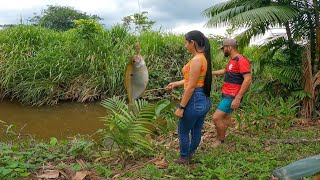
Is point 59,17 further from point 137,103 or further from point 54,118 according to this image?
point 137,103

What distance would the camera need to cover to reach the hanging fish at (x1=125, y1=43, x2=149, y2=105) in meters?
4.34

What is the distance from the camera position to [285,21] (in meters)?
6.71

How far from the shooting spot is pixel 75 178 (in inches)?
155

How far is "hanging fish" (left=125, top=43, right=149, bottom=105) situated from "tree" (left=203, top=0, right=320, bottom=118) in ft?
8.90

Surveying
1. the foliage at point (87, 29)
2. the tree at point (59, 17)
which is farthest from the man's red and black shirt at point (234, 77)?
the tree at point (59, 17)

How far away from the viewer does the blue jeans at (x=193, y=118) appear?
3930mm

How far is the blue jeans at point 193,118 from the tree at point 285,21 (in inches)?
112

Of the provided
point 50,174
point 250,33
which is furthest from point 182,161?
point 250,33

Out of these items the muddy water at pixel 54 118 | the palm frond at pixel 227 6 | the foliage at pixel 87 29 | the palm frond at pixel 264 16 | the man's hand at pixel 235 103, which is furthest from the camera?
the foliage at pixel 87 29

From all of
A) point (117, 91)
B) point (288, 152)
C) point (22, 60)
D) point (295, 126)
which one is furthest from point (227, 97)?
point (22, 60)

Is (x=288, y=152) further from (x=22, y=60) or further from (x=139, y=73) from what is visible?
(x=22, y=60)

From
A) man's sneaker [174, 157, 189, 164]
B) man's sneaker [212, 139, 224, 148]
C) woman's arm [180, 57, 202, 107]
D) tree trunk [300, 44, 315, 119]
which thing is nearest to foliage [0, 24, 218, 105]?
tree trunk [300, 44, 315, 119]

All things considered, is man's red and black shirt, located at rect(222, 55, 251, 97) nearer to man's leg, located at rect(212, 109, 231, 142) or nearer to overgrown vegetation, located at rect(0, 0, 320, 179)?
man's leg, located at rect(212, 109, 231, 142)

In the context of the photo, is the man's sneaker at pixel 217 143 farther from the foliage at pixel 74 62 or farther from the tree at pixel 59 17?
the tree at pixel 59 17
